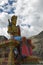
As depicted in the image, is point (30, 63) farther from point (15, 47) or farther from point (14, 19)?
point (14, 19)

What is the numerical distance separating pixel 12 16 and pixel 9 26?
58cm

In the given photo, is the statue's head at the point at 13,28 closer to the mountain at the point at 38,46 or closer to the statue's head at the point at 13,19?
the statue's head at the point at 13,19

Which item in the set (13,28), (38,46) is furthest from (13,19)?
(38,46)

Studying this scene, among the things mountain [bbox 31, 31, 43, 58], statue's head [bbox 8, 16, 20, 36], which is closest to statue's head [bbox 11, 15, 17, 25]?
statue's head [bbox 8, 16, 20, 36]

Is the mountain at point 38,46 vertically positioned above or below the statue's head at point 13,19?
above

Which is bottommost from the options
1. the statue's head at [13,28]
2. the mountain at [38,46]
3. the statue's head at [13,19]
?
the statue's head at [13,28]

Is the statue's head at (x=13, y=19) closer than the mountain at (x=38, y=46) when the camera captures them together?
Yes

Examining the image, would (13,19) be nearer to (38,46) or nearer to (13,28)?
(13,28)

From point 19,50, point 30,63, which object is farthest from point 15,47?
point 30,63

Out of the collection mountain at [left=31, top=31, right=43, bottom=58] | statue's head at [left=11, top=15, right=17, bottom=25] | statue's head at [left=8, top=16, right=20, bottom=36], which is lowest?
statue's head at [left=8, top=16, right=20, bottom=36]

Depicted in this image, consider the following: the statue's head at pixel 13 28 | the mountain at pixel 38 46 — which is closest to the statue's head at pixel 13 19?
the statue's head at pixel 13 28

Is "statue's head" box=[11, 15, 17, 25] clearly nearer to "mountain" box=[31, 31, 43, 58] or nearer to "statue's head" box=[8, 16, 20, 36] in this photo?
"statue's head" box=[8, 16, 20, 36]

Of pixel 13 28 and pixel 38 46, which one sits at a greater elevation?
pixel 38 46

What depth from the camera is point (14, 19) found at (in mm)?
10352
